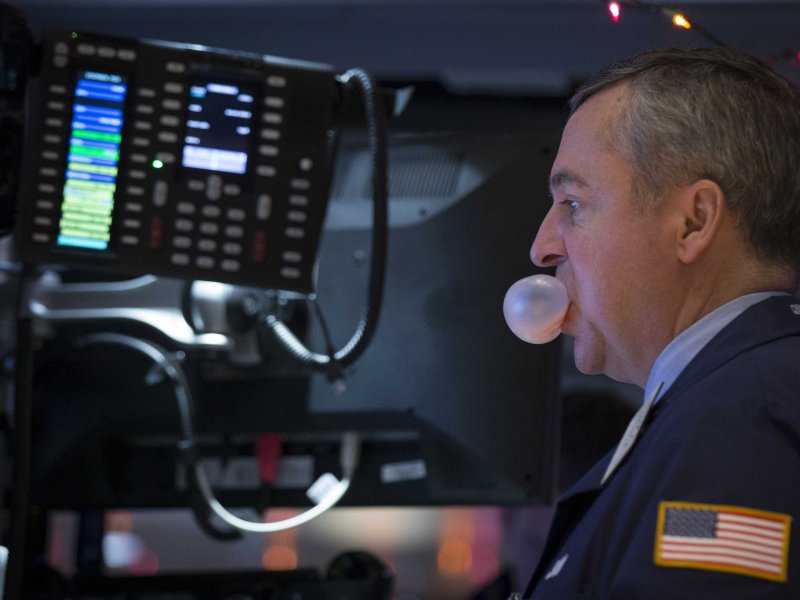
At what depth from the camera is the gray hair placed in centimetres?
112

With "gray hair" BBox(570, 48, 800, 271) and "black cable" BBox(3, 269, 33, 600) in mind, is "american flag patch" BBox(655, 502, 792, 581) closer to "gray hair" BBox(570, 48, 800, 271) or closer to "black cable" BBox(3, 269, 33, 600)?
"gray hair" BBox(570, 48, 800, 271)

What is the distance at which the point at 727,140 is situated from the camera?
1124mm

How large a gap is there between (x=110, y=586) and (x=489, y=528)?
4.34 meters

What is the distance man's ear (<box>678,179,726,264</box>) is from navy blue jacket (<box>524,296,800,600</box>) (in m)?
0.08

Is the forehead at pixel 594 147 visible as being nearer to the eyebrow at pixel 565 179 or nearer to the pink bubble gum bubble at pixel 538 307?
the eyebrow at pixel 565 179

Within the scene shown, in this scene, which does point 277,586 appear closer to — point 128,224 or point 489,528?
point 128,224

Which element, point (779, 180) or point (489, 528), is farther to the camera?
point (489, 528)

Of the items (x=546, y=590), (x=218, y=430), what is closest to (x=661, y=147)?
(x=546, y=590)

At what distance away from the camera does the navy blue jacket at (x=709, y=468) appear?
2.97 ft

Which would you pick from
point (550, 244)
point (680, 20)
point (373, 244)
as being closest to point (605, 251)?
point (550, 244)

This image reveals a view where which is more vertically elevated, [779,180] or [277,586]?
[779,180]

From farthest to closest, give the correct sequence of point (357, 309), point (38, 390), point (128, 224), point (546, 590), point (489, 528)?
point (489, 528) < point (38, 390) < point (357, 309) < point (128, 224) < point (546, 590)

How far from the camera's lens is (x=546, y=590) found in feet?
3.59

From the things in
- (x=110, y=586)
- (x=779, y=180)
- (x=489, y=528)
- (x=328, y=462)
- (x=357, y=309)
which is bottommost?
(x=489, y=528)
